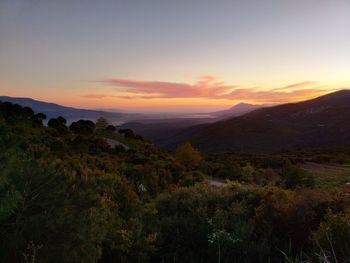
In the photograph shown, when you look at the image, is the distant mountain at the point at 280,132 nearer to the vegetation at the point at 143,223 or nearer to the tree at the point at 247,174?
the tree at the point at 247,174

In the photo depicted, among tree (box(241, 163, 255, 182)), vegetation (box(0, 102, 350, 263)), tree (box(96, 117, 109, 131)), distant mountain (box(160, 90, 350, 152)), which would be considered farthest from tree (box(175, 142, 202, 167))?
distant mountain (box(160, 90, 350, 152))

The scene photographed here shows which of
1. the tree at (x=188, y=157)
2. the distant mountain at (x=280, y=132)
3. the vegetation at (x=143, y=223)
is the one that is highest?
the vegetation at (x=143, y=223)

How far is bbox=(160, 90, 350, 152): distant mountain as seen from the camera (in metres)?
125

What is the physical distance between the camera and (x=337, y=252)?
4.75 metres

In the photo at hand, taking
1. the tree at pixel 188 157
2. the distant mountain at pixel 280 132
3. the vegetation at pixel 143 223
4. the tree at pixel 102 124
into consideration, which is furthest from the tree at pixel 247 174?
the distant mountain at pixel 280 132

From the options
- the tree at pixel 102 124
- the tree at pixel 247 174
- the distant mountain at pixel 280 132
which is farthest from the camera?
the distant mountain at pixel 280 132

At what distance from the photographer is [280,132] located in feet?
487

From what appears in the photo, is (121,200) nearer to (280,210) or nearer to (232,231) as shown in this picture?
(232,231)

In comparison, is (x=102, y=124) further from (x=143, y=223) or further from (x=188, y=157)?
(x=143, y=223)

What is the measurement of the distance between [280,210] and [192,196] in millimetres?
2643

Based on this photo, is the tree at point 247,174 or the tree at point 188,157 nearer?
the tree at point 247,174

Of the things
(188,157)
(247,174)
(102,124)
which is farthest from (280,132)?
(247,174)

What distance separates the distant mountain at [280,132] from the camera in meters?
125

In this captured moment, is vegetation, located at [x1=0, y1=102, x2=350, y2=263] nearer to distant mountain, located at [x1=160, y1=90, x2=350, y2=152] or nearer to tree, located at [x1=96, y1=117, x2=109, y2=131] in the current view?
tree, located at [x1=96, y1=117, x2=109, y2=131]
